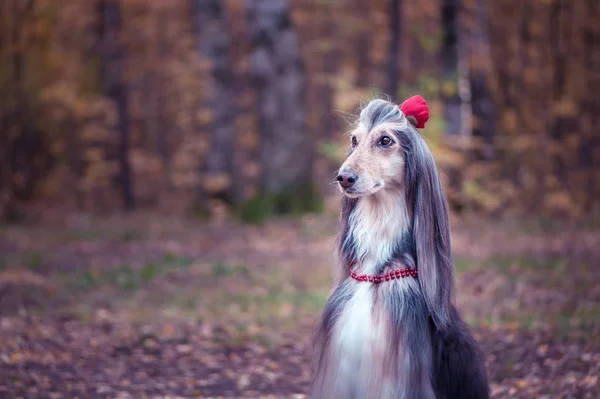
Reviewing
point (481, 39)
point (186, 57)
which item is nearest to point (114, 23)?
point (186, 57)

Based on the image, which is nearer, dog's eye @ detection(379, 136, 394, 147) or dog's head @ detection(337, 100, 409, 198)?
dog's head @ detection(337, 100, 409, 198)

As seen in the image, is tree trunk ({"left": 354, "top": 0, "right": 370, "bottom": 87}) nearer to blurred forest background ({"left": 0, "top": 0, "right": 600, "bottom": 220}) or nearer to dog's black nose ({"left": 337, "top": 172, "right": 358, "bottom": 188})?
blurred forest background ({"left": 0, "top": 0, "right": 600, "bottom": 220})

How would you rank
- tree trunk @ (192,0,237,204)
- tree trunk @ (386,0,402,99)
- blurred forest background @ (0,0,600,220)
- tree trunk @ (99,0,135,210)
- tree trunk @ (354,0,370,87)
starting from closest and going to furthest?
tree trunk @ (386,0,402,99) → blurred forest background @ (0,0,600,220) → tree trunk @ (192,0,237,204) → tree trunk @ (99,0,135,210) → tree trunk @ (354,0,370,87)

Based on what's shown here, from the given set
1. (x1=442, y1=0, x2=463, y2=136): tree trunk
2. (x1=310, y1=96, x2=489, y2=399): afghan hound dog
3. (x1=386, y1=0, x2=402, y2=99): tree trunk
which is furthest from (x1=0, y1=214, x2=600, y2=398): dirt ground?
(x1=386, y1=0, x2=402, y2=99): tree trunk

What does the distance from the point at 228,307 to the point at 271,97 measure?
22.7 ft

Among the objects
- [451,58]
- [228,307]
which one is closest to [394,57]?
[451,58]

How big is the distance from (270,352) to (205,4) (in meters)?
11.3

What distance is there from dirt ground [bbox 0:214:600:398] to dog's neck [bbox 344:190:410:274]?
209cm

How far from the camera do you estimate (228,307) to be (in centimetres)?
902

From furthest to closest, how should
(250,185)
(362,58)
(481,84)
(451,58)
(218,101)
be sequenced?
(362,58) → (250,185) → (218,101) → (481,84) → (451,58)

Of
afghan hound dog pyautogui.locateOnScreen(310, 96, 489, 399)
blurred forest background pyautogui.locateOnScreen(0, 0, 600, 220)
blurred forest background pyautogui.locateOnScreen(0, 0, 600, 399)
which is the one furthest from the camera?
blurred forest background pyautogui.locateOnScreen(0, 0, 600, 220)

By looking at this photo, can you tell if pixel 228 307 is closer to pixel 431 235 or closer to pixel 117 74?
pixel 431 235

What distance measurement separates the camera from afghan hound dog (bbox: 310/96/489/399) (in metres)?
4.03

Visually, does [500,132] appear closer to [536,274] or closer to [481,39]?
[481,39]
